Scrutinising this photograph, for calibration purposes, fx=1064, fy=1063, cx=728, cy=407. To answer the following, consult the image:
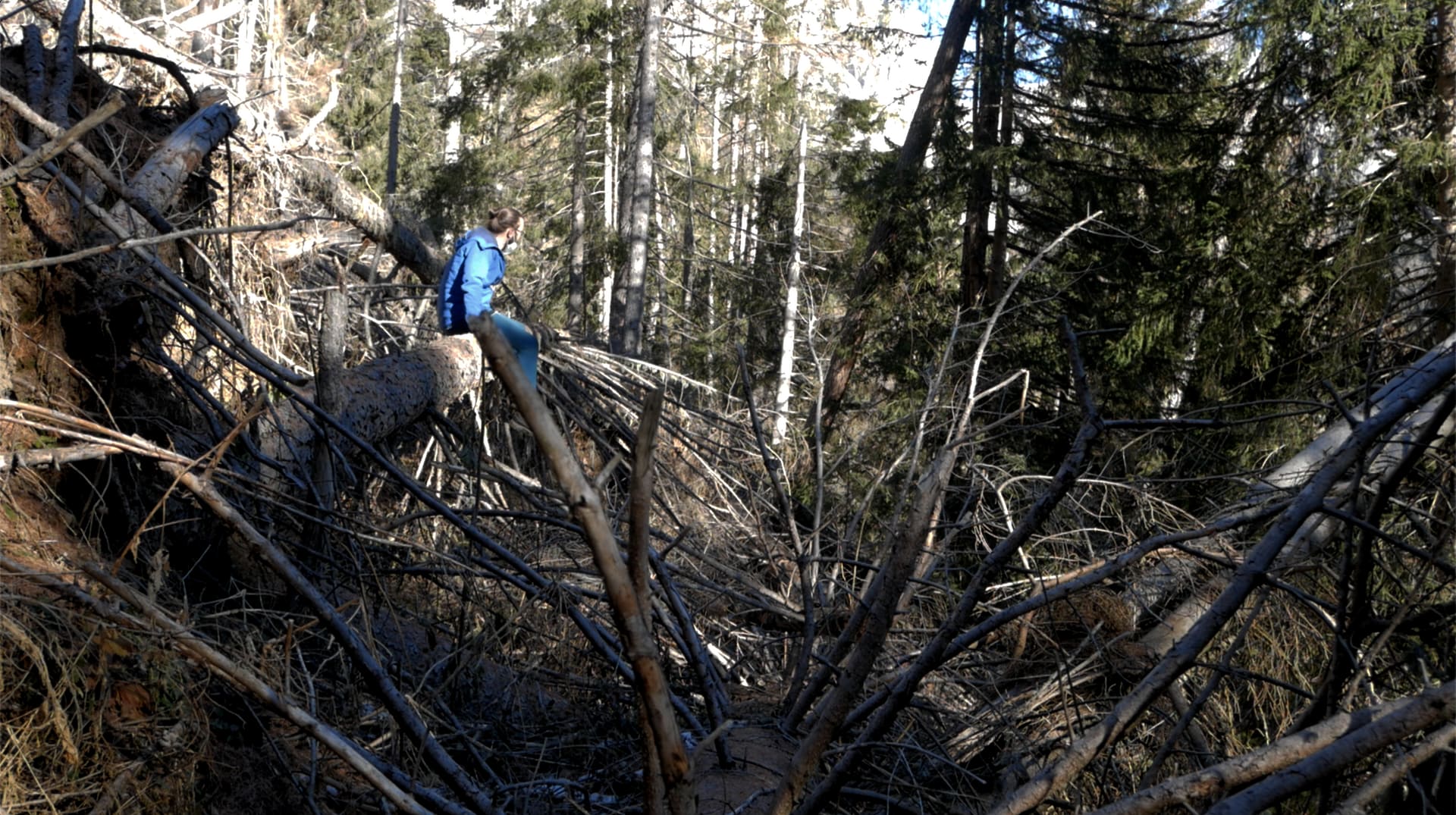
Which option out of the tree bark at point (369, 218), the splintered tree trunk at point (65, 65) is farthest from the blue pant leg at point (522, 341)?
the tree bark at point (369, 218)

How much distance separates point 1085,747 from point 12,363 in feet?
11.1

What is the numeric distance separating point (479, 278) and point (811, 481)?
4.09 meters

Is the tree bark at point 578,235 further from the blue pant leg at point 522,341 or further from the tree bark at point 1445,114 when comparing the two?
the blue pant leg at point 522,341

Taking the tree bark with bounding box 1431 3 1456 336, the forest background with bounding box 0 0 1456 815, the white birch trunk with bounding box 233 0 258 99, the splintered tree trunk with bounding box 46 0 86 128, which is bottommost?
the forest background with bounding box 0 0 1456 815

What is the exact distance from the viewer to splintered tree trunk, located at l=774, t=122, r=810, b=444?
1819cm

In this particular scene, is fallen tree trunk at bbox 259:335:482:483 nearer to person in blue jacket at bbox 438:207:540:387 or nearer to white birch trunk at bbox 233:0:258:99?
person in blue jacket at bbox 438:207:540:387

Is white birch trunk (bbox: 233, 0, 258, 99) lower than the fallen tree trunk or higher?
higher

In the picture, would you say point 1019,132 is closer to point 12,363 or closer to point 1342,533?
point 1342,533

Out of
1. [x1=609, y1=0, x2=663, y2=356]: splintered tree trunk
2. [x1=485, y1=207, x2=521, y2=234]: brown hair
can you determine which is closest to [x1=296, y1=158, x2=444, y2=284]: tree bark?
[x1=485, y1=207, x2=521, y2=234]: brown hair

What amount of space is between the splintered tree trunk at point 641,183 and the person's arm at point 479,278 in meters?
8.55

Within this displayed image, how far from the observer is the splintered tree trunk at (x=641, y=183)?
14.6 m

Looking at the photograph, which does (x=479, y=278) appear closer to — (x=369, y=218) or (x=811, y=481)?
(x=369, y=218)

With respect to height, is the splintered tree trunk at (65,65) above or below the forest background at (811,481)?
above

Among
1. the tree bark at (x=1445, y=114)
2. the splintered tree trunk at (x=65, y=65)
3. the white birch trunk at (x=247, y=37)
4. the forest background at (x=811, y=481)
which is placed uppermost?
the white birch trunk at (x=247, y=37)
